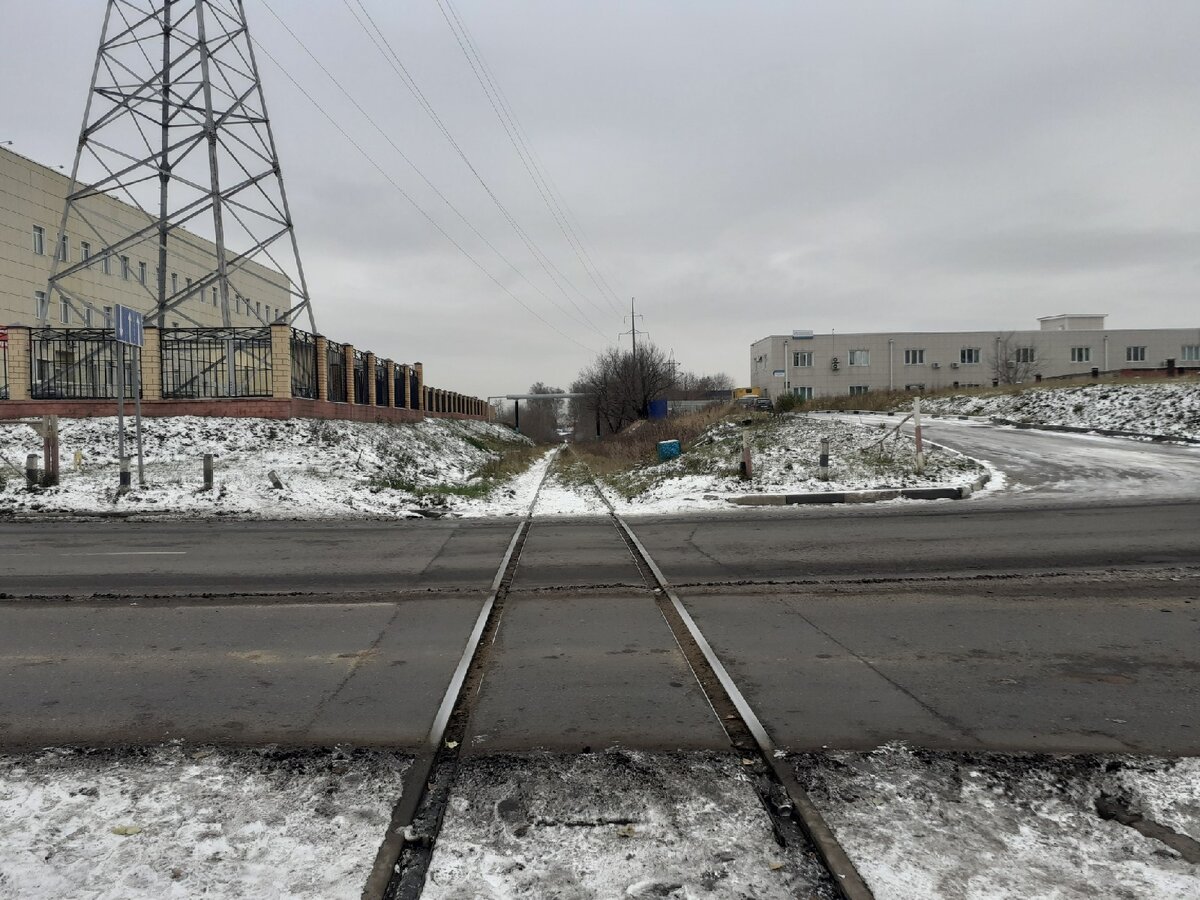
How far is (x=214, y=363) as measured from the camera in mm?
22875

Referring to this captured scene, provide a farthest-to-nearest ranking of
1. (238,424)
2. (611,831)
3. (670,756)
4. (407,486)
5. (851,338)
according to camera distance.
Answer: (851,338) < (238,424) < (407,486) < (670,756) < (611,831)

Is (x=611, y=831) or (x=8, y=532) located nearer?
(x=611, y=831)

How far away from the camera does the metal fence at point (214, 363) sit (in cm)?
2236

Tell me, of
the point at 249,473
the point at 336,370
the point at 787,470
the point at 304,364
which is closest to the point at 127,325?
the point at 249,473

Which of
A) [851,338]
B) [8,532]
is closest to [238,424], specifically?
Result: [8,532]

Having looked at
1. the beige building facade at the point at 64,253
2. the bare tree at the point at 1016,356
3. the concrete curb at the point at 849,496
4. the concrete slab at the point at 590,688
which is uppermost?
the beige building facade at the point at 64,253

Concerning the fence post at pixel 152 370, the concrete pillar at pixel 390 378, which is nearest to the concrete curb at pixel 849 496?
the fence post at pixel 152 370

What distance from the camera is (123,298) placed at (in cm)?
4697

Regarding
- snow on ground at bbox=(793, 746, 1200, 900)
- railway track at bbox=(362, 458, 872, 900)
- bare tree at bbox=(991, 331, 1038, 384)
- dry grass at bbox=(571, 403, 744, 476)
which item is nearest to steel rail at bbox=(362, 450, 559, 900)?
railway track at bbox=(362, 458, 872, 900)

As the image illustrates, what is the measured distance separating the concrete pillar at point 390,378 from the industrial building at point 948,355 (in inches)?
1819

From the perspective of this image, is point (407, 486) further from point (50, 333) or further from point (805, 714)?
point (805, 714)

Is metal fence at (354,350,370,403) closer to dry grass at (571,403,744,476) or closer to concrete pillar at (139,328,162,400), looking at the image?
concrete pillar at (139,328,162,400)

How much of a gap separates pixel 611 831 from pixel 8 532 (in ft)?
45.5

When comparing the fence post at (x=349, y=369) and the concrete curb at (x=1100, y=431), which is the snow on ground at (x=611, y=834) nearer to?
the fence post at (x=349, y=369)
